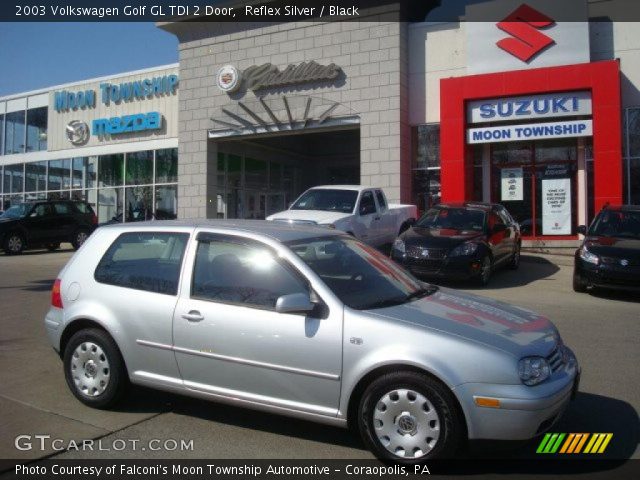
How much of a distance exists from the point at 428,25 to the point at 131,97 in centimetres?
1372

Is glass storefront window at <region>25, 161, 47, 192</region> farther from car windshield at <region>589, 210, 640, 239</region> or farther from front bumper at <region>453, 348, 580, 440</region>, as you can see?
front bumper at <region>453, 348, 580, 440</region>

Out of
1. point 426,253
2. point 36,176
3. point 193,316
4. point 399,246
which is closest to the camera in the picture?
point 193,316

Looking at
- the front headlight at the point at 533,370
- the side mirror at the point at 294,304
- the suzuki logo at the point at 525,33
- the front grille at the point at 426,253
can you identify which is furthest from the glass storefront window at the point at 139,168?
the front headlight at the point at 533,370

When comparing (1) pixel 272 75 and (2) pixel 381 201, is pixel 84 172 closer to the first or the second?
(1) pixel 272 75

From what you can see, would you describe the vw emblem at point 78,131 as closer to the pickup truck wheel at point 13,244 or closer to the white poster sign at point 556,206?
the pickup truck wheel at point 13,244

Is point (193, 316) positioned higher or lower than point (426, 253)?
lower

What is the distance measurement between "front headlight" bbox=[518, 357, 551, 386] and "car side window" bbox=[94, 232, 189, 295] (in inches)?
99.2

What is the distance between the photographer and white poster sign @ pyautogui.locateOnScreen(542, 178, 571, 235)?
18469 millimetres

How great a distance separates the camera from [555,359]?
3.95 metres

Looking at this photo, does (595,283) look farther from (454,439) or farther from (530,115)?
(530,115)

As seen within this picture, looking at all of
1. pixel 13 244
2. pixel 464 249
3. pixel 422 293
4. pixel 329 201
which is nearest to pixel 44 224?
pixel 13 244

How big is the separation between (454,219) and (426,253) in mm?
1817

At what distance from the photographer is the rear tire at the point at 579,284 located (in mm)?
10625

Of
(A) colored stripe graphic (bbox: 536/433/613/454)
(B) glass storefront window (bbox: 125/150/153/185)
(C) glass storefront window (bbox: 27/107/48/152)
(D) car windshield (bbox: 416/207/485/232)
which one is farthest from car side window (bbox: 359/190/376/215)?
(C) glass storefront window (bbox: 27/107/48/152)
